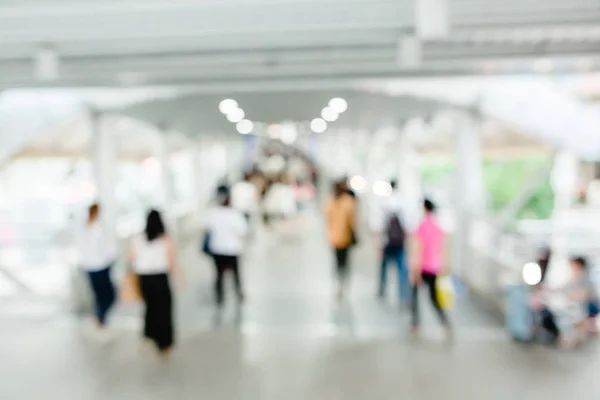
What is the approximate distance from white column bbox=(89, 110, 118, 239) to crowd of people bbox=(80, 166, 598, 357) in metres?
2.60

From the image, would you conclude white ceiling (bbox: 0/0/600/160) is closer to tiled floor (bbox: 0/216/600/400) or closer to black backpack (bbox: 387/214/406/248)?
black backpack (bbox: 387/214/406/248)

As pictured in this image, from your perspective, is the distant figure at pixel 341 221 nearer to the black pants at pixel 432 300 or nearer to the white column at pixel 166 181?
the black pants at pixel 432 300

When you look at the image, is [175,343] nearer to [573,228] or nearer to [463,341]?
[463,341]

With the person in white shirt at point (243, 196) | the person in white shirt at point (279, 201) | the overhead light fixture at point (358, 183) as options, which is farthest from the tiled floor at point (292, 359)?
the overhead light fixture at point (358, 183)

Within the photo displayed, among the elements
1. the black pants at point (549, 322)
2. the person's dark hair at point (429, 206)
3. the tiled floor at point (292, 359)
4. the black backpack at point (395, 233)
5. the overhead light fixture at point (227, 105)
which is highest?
the overhead light fixture at point (227, 105)

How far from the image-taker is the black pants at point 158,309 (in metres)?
6.36

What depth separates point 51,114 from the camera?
A: 1048 centimetres

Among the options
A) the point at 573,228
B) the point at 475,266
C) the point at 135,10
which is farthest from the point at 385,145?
the point at 135,10

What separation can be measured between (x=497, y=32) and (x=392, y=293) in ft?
15.5

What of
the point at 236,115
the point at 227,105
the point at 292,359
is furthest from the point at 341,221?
the point at 236,115

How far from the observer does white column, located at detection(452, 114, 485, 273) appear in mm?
9781

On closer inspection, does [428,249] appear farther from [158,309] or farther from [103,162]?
[103,162]

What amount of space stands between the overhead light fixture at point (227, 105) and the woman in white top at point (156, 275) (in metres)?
6.20

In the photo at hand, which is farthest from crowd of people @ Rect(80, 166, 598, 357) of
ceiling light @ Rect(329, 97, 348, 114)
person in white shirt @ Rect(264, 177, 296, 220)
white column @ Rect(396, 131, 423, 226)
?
person in white shirt @ Rect(264, 177, 296, 220)
